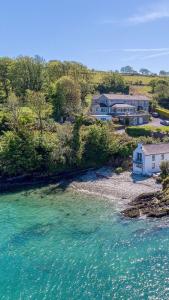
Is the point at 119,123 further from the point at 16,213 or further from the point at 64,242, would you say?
the point at 64,242

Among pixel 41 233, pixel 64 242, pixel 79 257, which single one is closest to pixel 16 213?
pixel 41 233

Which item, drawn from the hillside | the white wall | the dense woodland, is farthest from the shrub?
the hillside

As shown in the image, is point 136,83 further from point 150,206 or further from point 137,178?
point 150,206

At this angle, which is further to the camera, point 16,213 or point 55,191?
point 55,191

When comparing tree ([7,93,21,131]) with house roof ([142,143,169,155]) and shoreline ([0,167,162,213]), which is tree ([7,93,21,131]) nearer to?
shoreline ([0,167,162,213])

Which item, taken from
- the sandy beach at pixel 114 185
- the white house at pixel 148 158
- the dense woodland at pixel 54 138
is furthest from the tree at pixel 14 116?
the white house at pixel 148 158

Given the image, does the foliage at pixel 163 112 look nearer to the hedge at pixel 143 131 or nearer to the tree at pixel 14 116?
the hedge at pixel 143 131

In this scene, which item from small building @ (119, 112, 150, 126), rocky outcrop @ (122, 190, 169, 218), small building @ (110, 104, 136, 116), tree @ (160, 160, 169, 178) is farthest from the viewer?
small building @ (110, 104, 136, 116)
